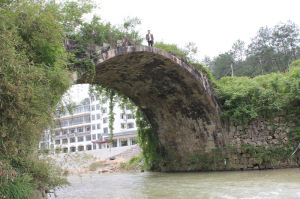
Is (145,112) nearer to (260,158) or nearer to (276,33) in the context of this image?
(260,158)

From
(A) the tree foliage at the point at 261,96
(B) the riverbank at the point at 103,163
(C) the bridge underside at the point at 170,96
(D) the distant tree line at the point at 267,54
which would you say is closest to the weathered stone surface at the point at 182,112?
(C) the bridge underside at the point at 170,96

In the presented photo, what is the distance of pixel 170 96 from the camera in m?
10.9

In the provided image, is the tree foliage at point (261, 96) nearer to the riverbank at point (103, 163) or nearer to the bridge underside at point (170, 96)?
the bridge underside at point (170, 96)

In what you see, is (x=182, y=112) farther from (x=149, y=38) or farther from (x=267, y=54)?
(x=267, y=54)

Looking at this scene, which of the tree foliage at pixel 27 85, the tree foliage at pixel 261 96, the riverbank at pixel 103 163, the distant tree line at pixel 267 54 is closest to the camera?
the tree foliage at pixel 27 85

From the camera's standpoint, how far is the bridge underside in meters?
8.42

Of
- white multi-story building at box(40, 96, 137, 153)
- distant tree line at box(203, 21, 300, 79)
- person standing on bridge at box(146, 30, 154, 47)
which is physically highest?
distant tree line at box(203, 21, 300, 79)

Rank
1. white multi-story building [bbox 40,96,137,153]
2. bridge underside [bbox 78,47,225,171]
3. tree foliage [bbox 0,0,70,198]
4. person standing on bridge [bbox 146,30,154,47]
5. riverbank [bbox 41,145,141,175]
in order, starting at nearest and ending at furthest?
tree foliage [bbox 0,0,70,198], riverbank [bbox 41,145,141,175], person standing on bridge [bbox 146,30,154,47], bridge underside [bbox 78,47,225,171], white multi-story building [bbox 40,96,137,153]

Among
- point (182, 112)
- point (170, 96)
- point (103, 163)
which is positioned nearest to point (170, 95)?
point (170, 96)

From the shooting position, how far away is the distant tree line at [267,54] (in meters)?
25.9

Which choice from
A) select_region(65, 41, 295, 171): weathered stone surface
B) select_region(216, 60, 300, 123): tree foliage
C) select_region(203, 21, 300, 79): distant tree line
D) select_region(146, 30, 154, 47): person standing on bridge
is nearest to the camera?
select_region(146, 30, 154, 47): person standing on bridge

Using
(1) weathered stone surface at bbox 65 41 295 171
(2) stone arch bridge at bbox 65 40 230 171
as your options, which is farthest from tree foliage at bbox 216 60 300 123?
(2) stone arch bridge at bbox 65 40 230 171

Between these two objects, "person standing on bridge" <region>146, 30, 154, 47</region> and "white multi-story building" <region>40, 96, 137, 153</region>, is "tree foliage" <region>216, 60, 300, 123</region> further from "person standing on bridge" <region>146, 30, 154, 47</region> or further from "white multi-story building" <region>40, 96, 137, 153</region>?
"white multi-story building" <region>40, 96, 137, 153</region>

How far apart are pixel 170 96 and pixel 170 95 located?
0.07m
